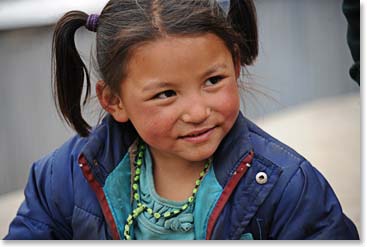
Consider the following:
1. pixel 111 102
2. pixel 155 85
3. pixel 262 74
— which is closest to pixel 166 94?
pixel 155 85

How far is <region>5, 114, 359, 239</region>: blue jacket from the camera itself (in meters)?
1.25

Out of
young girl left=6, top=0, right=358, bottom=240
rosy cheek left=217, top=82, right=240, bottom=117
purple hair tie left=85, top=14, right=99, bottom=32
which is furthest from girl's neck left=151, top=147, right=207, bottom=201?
purple hair tie left=85, top=14, right=99, bottom=32

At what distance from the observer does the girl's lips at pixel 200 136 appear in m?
1.22

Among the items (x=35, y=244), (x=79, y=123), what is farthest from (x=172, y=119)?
(x=35, y=244)

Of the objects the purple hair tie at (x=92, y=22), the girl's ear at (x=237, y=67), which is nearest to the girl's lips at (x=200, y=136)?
the girl's ear at (x=237, y=67)

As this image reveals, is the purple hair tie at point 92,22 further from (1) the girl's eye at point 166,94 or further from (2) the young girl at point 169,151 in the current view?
(1) the girl's eye at point 166,94

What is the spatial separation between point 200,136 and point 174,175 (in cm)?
12

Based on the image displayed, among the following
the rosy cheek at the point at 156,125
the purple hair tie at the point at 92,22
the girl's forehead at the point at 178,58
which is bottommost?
the rosy cheek at the point at 156,125

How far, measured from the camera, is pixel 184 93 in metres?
1.20

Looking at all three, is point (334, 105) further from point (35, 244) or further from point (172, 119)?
point (35, 244)

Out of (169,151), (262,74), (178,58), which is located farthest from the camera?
(262,74)

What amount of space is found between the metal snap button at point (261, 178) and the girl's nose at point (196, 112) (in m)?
0.12

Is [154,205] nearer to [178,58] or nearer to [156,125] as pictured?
[156,125]

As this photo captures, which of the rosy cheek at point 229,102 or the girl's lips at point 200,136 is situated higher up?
the rosy cheek at point 229,102
